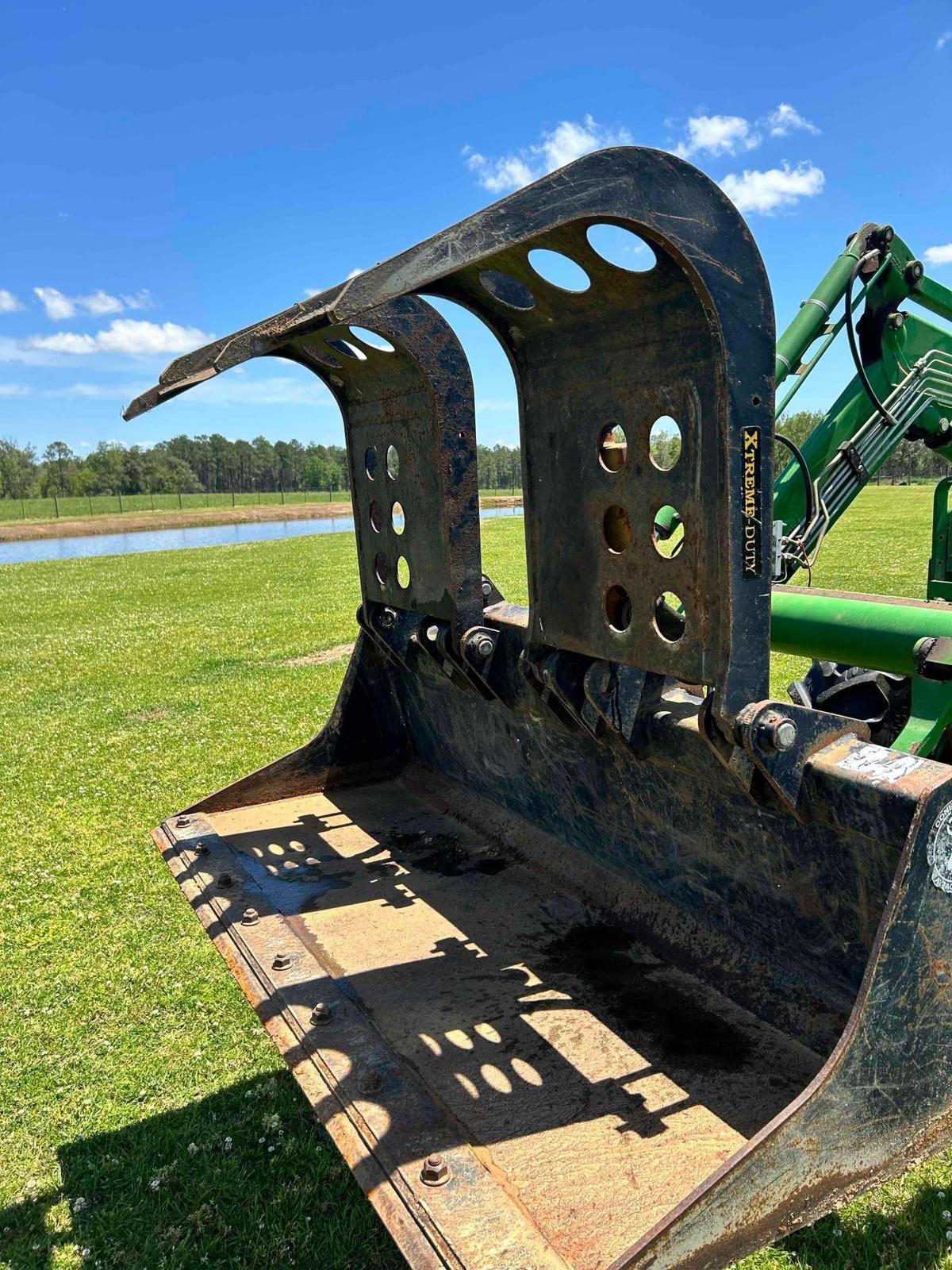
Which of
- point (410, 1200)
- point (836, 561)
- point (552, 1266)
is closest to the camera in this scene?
point (552, 1266)

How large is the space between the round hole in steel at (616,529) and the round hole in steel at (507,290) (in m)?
0.61

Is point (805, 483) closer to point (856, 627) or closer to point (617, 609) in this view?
point (856, 627)

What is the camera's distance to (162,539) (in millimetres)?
40562

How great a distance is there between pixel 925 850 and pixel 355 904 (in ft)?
6.62

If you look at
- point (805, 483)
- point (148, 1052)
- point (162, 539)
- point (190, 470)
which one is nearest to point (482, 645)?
point (805, 483)

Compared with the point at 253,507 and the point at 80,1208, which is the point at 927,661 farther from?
the point at 253,507

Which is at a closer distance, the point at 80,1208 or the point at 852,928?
the point at 852,928

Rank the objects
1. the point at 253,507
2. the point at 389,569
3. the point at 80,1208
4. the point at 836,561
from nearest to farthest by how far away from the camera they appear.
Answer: the point at 80,1208 → the point at 389,569 → the point at 836,561 → the point at 253,507

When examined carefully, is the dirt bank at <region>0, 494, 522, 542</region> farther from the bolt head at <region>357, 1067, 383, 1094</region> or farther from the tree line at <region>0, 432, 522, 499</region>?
the bolt head at <region>357, 1067, 383, 1094</region>

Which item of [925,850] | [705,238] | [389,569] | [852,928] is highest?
[705,238]

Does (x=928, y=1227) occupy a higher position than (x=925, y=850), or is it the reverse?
(x=925, y=850)

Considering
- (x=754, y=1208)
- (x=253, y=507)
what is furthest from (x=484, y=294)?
(x=253, y=507)

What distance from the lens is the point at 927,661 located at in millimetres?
3512

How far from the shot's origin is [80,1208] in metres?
3.00
